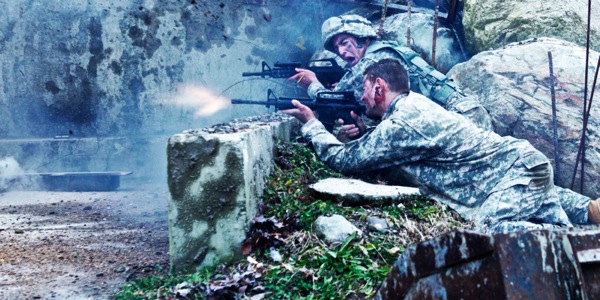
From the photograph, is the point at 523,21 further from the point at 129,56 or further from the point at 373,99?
the point at 129,56

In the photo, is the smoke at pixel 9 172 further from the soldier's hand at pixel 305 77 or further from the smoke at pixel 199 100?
the soldier's hand at pixel 305 77

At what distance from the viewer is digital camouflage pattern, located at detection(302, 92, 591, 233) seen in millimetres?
3883

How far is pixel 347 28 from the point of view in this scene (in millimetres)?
6691

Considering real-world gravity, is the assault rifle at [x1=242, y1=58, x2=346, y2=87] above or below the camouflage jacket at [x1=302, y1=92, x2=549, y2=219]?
above

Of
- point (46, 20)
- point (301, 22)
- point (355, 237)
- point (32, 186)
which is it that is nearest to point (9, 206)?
point (32, 186)

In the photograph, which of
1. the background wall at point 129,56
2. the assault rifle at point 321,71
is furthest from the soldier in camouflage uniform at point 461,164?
the background wall at point 129,56

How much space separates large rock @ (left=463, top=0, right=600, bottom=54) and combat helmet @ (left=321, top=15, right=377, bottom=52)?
154 cm

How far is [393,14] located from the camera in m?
7.95

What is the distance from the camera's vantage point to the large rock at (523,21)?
6.69m

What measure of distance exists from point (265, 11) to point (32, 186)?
401 centimetres

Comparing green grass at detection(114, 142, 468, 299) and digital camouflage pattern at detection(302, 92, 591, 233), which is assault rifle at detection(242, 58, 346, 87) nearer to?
digital camouflage pattern at detection(302, 92, 591, 233)

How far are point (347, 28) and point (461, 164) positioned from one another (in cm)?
313

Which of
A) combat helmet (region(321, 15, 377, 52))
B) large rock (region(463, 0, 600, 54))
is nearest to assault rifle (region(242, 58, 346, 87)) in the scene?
combat helmet (region(321, 15, 377, 52))

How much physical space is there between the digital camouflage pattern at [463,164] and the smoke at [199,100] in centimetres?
403
